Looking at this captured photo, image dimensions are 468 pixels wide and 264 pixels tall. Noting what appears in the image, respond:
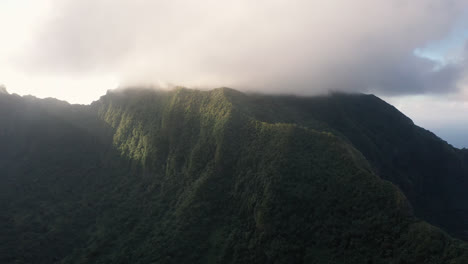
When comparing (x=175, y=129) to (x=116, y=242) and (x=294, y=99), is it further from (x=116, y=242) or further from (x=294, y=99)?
(x=294, y=99)

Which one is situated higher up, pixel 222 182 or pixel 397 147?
pixel 397 147

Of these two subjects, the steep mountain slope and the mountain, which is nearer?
the mountain

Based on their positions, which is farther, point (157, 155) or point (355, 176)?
point (157, 155)

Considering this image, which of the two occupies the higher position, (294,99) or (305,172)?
(294,99)

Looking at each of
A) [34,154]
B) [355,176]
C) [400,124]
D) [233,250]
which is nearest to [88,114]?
[34,154]

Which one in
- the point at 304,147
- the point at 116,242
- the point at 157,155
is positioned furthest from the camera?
the point at 157,155

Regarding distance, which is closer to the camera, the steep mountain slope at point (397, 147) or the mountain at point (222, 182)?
the mountain at point (222, 182)

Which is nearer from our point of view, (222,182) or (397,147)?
(222,182)

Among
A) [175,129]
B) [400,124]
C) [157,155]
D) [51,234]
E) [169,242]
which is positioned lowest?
[51,234]
